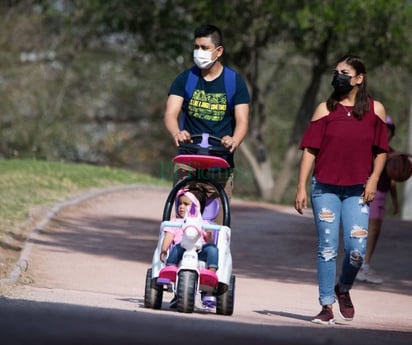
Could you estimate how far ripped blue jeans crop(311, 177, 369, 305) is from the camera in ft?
33.0

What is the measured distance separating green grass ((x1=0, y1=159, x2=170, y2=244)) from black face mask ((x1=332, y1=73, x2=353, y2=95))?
6.61 meters

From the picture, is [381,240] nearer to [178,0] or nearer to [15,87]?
[178,0]

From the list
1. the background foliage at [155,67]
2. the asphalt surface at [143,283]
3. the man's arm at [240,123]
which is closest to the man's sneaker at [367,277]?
the asphalt surface at [143,283]

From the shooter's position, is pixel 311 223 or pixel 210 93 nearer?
pixel 210 93

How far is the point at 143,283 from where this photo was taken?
509 inches

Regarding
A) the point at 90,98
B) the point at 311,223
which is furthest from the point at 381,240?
the point at 90,98

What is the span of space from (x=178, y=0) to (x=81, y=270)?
19.6 meters

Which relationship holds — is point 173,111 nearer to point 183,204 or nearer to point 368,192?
point 183,204

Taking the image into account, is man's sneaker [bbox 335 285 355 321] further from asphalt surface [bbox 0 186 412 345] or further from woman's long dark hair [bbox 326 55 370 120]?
woman's long dark hair [bbox 326 55 370 120]

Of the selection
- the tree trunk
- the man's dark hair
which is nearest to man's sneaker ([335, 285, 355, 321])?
the man's dark hair

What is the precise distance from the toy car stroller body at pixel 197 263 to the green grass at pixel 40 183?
20.2 feet

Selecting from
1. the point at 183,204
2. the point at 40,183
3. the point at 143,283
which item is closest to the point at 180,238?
the point at 183,204

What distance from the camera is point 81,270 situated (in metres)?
13.7

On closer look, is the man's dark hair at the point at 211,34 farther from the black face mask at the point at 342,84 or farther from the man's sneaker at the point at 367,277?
the man's sneaker at the point at 367,277
